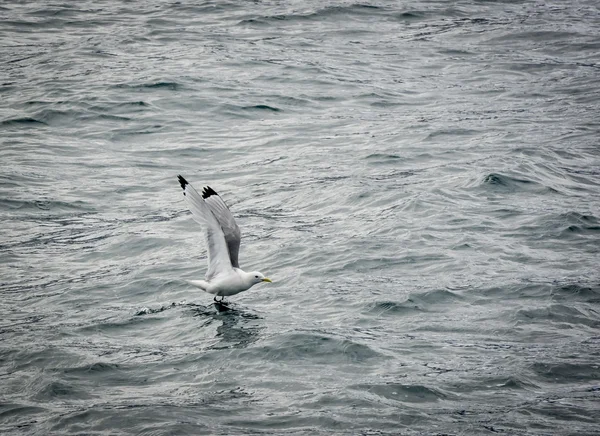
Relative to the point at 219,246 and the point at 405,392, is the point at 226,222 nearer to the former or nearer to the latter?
the point at 219,246

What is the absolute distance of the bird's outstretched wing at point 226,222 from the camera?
39.4ft

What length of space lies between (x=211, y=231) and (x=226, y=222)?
31 cm

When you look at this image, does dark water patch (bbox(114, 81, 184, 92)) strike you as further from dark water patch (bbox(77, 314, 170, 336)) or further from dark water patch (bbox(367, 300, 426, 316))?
dark water patch (bbox(367, 300, 426, 316))

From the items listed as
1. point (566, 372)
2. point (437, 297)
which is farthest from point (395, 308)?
point (566, 372)

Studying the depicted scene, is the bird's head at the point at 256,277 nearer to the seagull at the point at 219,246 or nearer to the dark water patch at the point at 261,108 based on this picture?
the seagull at the point at 219,246

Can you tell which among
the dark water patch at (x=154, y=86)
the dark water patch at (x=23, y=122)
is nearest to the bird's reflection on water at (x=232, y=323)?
the dark water patch at (x=23, y=122)

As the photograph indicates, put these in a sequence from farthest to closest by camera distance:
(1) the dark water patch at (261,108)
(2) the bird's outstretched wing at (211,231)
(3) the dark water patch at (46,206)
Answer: (1) the dark water patch at (261,108), (3) the dark water patch at (46,206), (2) the bird's outstretched wing at (211,231)

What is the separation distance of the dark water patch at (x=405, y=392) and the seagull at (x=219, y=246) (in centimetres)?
277

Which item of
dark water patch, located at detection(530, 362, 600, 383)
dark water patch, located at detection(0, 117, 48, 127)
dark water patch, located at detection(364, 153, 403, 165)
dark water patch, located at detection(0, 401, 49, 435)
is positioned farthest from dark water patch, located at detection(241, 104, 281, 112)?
dark water patch, located at detection(0, 401, 49, 435)

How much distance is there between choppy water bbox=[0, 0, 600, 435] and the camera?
959 cm

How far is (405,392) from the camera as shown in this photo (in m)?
9.48

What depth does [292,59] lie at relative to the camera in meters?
24.0

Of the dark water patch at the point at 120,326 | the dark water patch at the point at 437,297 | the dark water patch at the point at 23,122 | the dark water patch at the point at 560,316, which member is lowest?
the dark water patch at the point at 560,316

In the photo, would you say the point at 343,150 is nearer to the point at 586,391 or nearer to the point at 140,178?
the point at 140,178
